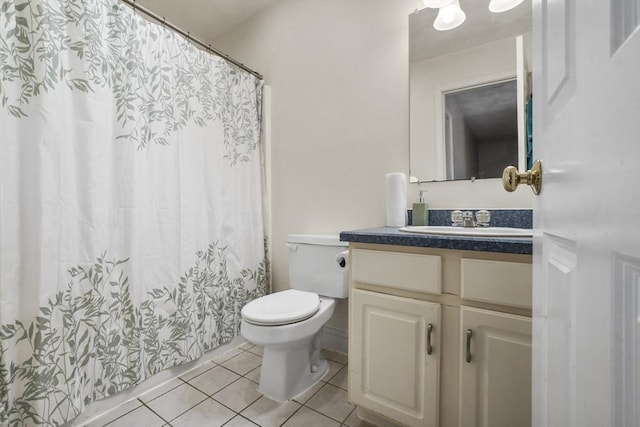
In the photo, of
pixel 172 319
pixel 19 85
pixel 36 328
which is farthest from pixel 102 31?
pixel 172 319

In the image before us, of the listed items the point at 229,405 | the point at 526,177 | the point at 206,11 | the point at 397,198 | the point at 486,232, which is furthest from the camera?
the point at 206,11

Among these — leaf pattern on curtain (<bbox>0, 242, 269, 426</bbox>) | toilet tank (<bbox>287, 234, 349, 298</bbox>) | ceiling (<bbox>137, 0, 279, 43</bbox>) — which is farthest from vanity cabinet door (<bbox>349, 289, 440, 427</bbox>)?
ceiling (<bbox>137, 0, 279, 43</bbox>)

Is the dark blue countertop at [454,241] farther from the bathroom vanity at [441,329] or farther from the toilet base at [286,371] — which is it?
the toilet base at [286,371]

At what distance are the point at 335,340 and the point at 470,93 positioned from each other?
1.62 meters

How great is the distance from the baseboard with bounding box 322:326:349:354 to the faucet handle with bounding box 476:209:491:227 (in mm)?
1036

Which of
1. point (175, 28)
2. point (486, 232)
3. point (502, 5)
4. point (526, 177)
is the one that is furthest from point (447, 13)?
point (175, 28)

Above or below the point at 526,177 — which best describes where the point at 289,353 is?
below

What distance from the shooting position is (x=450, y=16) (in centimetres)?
140

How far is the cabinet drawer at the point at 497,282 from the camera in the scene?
0.82m

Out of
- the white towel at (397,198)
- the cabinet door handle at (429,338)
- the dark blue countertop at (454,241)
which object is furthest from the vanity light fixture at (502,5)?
the cabinet door handle at (429,338)

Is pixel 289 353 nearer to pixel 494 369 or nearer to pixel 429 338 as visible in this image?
pixel 429 338

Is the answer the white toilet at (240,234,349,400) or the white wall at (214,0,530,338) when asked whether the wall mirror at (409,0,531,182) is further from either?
the white toilet at (240,234,349,400)

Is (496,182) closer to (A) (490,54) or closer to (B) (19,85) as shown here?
(A) (490,54)

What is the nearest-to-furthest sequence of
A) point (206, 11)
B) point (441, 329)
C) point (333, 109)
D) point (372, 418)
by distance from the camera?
point (441, 329) < point (372, 418) < point (333, 109) < point (206, 11)
